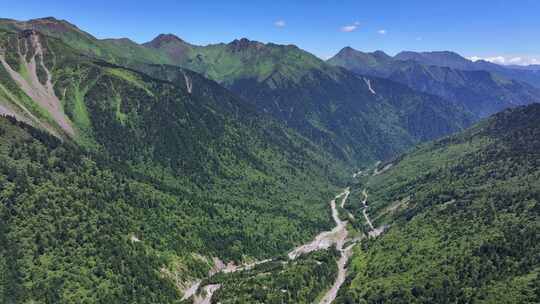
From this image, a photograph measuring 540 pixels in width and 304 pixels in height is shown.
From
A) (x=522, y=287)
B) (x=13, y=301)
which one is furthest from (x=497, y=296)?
(x=13, y=301)

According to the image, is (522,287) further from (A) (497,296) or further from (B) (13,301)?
(B) (13,301)

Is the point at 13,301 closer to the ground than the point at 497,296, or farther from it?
farther from it
